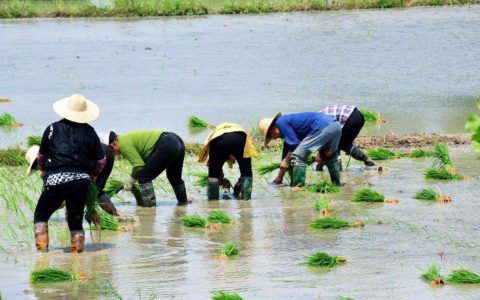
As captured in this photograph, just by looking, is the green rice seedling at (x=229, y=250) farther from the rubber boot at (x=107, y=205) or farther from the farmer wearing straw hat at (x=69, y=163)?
the rubber boot at (x=107, y=205)

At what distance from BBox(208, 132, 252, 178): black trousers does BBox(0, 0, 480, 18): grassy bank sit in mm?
20332

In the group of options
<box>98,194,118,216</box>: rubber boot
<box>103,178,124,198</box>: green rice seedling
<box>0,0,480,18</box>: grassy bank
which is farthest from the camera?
<box>0,0,480,18</box>: grassy bank

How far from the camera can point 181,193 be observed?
10.2 meters

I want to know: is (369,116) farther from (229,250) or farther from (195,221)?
(229,250)

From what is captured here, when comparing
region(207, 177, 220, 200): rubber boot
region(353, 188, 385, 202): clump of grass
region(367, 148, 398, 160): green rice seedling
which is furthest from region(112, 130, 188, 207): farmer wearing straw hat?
region(367, 148, 398, 160): green rice seedling

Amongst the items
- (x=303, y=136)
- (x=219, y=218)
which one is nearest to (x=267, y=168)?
(x=303, y=136)

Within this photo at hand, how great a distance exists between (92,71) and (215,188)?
422 inches

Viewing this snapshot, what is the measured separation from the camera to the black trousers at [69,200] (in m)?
7.99

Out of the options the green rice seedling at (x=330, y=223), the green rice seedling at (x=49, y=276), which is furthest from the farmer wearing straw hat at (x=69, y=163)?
the green rice seedling at (x=330, y=223)

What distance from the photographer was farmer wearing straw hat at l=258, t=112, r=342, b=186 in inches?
420

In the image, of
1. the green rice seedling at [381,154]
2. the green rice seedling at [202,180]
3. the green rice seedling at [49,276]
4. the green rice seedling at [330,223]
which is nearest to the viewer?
the green rice seedling at [49,276]

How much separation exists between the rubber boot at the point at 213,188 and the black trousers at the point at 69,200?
240cm

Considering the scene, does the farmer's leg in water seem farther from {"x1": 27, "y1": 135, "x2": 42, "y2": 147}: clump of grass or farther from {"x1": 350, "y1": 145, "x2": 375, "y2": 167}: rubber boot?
{"x1": 27, "y1": 135, "x2": 42, "y2": 147}: clump of grass

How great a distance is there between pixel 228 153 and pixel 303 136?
0.93m
